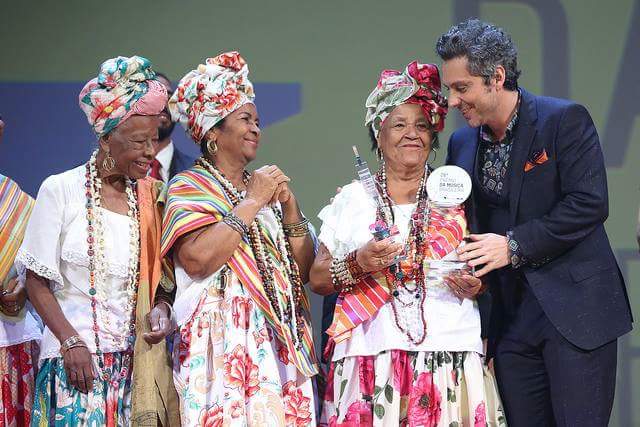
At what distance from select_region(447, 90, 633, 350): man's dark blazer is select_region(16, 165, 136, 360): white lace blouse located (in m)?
1.38

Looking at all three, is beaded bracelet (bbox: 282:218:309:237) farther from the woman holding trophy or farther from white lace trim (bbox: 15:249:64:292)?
white lace trim (bbox: 15:249:64:292)

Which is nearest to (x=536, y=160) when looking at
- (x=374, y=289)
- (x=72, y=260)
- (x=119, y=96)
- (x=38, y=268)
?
(x=374, y=289)

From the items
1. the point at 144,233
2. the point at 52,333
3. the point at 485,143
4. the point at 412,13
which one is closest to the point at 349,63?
the point at 412,13

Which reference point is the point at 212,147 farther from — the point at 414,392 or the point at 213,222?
the point at 414,392

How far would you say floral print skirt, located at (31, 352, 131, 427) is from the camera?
326 cm

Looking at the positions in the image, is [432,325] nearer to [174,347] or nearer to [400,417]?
[400,417]

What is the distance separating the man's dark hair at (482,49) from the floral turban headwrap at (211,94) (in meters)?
0.75

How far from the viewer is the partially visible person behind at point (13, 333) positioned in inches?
136

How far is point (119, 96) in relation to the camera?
342cm

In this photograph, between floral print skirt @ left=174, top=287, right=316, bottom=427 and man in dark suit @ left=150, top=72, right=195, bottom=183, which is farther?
man in dark suit @ left=150, top=72, right=195, bottom=183

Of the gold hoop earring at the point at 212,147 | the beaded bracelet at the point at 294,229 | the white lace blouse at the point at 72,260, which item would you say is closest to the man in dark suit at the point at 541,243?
the beaded bracelet at the point at 294,229

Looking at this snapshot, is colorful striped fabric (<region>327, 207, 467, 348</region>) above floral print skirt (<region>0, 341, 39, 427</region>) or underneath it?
above

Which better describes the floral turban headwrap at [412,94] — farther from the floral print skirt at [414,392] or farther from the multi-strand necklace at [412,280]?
the floral print skirt at [414,392]

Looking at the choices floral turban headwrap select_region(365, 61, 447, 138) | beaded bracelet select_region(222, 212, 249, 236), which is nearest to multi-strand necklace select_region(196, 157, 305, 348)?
beaded bracelet select_region(222, 212, 249, 236)
